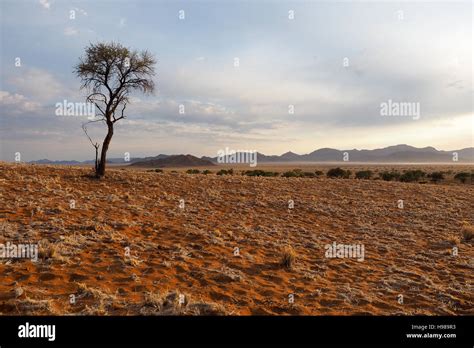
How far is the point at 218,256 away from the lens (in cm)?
867

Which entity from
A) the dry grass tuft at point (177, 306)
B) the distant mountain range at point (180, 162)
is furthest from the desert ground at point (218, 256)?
the distant mountain range at point (180, 162)

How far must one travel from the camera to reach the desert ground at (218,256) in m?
5.90

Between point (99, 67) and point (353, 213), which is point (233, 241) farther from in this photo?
point (99, 67)

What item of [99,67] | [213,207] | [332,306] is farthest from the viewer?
[99,67]

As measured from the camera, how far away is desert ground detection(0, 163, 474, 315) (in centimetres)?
590

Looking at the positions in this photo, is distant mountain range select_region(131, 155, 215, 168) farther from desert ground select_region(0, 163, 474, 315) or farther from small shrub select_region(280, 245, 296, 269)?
small shrub select_region(280, 245, 296, 269)

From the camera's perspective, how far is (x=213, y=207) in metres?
15.6
